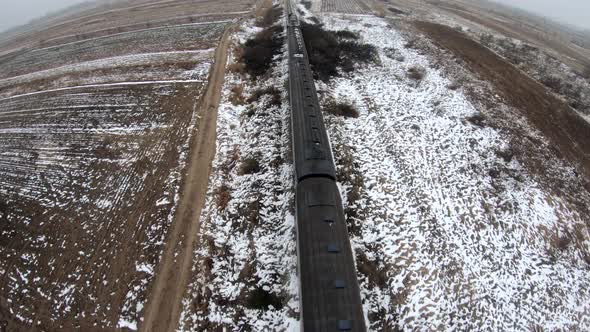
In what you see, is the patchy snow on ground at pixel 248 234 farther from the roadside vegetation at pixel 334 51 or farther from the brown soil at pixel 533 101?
the brown soil at pixel 533 101

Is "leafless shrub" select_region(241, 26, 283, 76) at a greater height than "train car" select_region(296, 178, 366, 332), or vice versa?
"leafless shrub" select_region(241, 26, 283, 76)

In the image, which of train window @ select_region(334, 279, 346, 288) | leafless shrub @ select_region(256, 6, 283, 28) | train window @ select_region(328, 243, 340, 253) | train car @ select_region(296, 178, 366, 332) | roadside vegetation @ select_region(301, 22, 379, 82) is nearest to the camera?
train car @ select_region(296, 178, 366, 332)

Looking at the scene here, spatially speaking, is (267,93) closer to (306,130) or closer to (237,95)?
(237,95)

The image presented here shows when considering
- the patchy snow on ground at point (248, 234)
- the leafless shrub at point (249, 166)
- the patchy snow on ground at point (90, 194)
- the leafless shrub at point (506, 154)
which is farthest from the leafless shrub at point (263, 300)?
the leafless shrub at point (506, 154)

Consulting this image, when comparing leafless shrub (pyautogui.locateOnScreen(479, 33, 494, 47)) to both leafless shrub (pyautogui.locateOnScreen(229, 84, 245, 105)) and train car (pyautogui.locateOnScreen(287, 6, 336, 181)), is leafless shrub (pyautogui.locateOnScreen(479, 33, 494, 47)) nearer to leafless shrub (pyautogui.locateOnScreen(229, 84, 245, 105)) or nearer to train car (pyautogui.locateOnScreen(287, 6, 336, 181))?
train car (pyautogui.locateOnScreen(287, 6, 336, 181))

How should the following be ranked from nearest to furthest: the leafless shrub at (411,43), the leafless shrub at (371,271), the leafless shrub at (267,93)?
the leafless shrub at (371,271)
the leafless shrub at (267,93)
the leafless shrub at (411,43)

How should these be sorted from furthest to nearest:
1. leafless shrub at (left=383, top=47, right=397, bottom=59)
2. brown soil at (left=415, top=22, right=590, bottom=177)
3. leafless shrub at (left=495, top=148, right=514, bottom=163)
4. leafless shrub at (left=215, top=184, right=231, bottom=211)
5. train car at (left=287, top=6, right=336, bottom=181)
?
leafless shrub at (left=383, top=47, right=397, bottom=59), brown soil at (left=415, top=22, right=590, bottom=177), leafless shrub at (left=495, top=148, right=514, bottom=163), leafless shrub at (left=215, top=184, right=231, bottom=211), train car at (left=287, top=6, right=336, bottom=181)

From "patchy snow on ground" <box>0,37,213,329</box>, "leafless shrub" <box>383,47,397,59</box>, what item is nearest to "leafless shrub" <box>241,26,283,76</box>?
"patchy snow on ground" <box>0,37,213,329</box>
